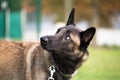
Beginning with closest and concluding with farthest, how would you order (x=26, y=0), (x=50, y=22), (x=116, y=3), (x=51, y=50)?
(x=51, y=50), (x=116, y=3), (x=26, y=0), (x=50, y=22)

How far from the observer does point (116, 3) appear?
1726 inches

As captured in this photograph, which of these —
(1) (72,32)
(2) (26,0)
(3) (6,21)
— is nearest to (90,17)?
(2) (26,0)

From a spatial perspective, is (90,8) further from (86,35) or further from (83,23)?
(86,35)

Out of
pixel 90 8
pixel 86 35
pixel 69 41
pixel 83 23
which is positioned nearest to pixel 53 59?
pixel 69 41

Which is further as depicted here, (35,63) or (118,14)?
(118,14)

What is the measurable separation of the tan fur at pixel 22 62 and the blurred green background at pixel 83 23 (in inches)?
236

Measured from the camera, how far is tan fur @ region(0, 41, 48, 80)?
9.35 metres

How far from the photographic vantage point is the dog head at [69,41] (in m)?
9.17

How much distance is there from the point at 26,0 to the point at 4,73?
38556 mm

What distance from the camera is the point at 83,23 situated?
50.9m

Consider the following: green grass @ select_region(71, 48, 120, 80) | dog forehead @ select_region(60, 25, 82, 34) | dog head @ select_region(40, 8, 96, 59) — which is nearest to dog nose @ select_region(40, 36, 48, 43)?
dog head @ select_region(40, 8, 96, 59)

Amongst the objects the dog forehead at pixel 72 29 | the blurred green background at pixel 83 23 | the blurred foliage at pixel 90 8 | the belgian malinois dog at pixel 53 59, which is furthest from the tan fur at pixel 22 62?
the blurred foliage at pixel 90 8

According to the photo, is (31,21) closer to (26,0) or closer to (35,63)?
(26,0)

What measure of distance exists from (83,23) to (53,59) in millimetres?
41597
